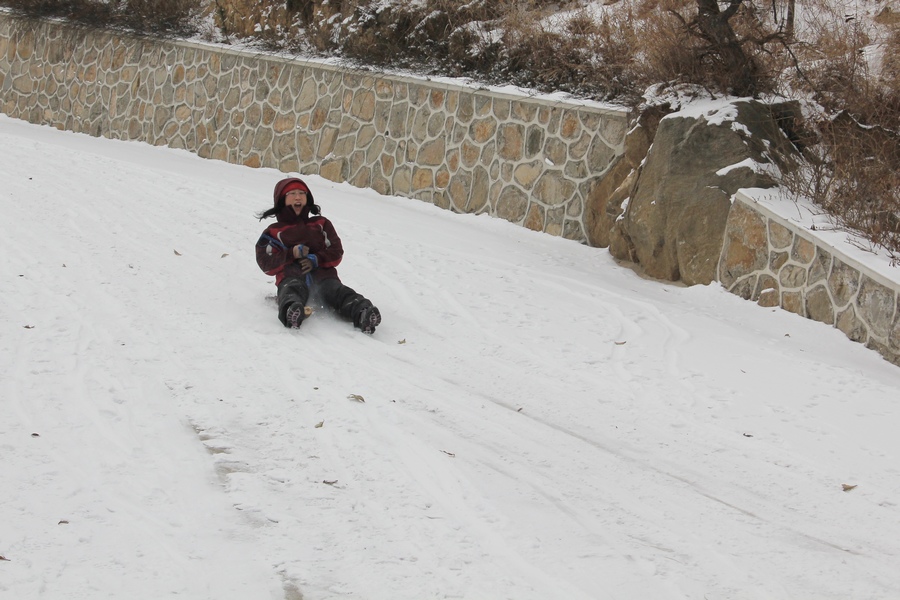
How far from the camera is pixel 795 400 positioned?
522 cm

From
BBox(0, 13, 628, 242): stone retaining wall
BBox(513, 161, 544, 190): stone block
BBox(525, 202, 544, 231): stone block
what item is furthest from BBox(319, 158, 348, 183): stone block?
BBox(525, 202, 544, 231): stone block

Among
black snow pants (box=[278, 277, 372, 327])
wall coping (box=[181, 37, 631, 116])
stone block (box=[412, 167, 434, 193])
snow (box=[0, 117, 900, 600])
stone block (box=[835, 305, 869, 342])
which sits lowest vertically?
snow (box=[0, 117, 900, 600])

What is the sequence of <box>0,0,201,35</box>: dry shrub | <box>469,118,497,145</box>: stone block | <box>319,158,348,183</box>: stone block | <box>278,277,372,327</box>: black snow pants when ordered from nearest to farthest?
<box>278,277,372,327</box>: black snow pants → <box>469,118,497,145</box>: stone block → <box>319,158,348,183</box>: stone block → <box>0,0,201,35</box>: dry shrub

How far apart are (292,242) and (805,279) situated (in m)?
3.72

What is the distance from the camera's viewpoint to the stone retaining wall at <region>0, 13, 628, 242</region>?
916 centimetres

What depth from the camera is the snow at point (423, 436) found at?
3.21 meters

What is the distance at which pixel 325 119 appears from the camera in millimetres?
11430

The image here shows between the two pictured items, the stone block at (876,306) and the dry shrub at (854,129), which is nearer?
the stone block at (876,306)

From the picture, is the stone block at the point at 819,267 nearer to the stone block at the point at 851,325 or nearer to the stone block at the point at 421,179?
the stone block at the point at 851,325

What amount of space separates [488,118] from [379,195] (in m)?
1.71

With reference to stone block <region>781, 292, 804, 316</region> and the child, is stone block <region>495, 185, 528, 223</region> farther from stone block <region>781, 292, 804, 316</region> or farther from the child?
the child

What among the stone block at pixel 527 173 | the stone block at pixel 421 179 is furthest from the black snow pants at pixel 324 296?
the stone block at pixel 421 179

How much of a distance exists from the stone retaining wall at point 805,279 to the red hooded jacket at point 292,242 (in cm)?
327


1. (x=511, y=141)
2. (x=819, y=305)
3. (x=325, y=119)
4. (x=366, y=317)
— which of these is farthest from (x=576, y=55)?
(x=366, y=317)
